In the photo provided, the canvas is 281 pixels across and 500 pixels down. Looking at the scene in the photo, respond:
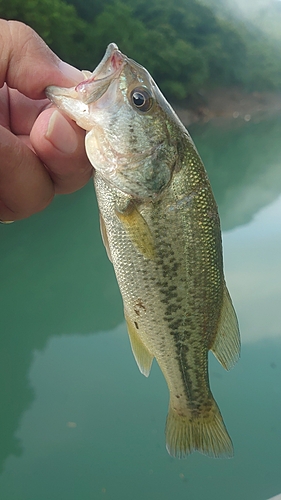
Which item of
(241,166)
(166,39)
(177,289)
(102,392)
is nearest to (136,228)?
(177,289)

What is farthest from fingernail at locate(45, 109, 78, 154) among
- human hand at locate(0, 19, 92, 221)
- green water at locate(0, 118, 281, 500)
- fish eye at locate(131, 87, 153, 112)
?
green water at locate(0, 118, 281, 500)

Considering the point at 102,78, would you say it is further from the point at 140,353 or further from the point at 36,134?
the point at 140,353

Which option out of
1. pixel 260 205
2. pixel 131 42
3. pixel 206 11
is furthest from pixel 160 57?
pixel 260 205

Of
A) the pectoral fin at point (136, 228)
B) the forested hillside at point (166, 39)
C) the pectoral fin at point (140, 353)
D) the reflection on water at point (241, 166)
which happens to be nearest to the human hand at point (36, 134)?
the pectoral fin at point (136, 228)

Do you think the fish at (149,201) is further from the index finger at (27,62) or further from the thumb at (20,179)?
the thumb at (20,179)

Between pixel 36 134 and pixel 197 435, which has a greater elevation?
pixel 36 134

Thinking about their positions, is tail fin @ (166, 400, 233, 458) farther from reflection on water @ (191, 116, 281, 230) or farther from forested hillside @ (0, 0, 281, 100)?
forested hillside @ (0, 0, 281, 100)

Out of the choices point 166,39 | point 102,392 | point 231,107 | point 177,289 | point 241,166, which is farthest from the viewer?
point 231,107
